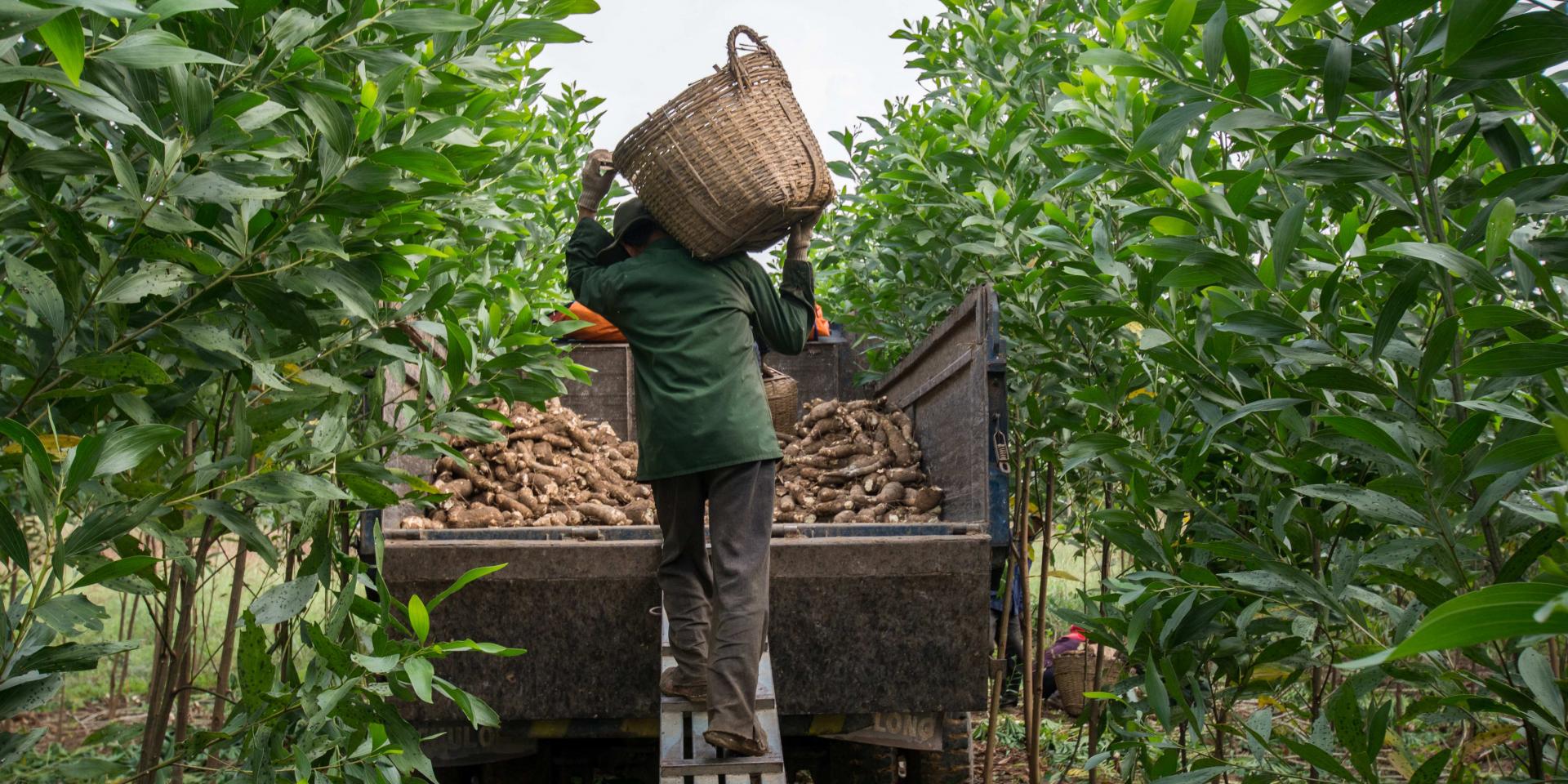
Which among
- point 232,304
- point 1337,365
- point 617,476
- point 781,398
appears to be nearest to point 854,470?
point 781,398

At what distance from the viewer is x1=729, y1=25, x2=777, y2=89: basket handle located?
337 centimetres

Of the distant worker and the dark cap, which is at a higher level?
the dark cap

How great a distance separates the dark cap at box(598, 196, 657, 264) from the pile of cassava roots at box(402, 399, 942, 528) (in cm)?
81

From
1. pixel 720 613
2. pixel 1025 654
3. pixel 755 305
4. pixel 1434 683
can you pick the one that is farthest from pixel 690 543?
pixel 1434 683

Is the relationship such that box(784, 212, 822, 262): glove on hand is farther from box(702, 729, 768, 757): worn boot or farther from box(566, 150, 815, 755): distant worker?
box(702, 729, 768, 757): worn boot

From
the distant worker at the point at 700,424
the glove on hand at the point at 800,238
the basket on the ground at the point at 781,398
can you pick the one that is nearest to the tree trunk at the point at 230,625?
the distant worker at the point at 700,424

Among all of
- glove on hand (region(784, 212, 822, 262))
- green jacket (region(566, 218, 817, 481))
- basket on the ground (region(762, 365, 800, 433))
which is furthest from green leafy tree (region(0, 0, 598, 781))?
basket on the ground (region(762, 365, 800, 433))

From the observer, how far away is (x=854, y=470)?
5.06 meters

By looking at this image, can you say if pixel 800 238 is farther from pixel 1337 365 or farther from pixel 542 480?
pixel 542 480

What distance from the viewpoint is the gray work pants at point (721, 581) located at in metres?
3.19

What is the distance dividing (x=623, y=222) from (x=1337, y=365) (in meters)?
2.13

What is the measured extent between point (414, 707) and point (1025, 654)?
7.06 feet

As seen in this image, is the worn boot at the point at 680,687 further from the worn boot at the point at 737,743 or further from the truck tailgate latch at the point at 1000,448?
the truck tailgate latch at the point at 1000,448

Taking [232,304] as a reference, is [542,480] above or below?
below
